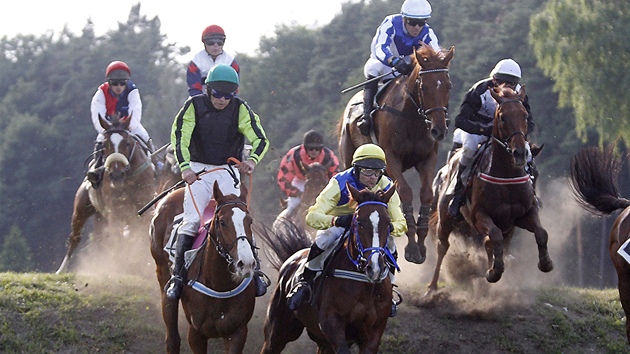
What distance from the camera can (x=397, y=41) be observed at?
44.5 feet

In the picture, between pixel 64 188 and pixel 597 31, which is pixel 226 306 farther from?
pixel 64 188

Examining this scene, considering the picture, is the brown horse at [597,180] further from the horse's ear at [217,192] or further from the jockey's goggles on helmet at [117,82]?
the jockey's goggles on helmet at [117,82]

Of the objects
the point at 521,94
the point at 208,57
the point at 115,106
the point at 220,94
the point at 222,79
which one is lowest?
the point at 521,94

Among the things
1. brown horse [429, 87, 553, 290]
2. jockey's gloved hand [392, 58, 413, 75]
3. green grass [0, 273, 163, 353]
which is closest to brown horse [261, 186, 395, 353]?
brown horse [429, 87, 553, 290]

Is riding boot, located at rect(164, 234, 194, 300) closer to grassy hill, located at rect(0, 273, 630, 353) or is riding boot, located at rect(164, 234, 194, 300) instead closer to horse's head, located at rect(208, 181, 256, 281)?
horse's head, located at rect(208, 181, 256, 281)

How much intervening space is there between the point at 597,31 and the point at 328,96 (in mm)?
18814

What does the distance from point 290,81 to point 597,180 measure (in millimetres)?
33403

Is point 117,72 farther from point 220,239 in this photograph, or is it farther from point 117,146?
point 220,239

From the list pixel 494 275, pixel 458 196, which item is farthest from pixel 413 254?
pixel 458 196

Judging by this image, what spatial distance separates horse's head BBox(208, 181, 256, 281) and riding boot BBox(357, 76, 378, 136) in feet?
13.1

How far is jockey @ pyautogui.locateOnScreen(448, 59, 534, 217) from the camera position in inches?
495

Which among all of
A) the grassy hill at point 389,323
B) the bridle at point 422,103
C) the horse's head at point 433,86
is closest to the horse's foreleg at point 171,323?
the grassy hill at point 389,323

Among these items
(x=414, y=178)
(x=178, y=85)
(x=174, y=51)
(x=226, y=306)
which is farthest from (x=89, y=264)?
(x=174, y=51)

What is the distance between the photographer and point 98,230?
16828 mm
